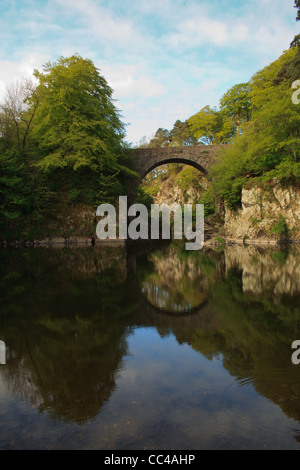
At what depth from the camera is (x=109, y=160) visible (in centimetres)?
2650

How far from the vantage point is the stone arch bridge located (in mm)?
32688

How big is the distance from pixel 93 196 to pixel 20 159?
240 inches

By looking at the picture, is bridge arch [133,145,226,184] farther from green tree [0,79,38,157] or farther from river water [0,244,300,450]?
river water [0,244,300,450]

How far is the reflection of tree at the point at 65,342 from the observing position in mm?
3232

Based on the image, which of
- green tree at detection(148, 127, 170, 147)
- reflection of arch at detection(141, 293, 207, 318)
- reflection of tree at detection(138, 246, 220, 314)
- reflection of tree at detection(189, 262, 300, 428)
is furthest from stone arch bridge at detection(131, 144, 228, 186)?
green tree at detection(148, 127, 170, 147)

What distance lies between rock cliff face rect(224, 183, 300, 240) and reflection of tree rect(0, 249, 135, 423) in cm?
1627

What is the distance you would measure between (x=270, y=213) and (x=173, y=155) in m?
13.3

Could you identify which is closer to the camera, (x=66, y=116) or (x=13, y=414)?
(x=13, y=414)

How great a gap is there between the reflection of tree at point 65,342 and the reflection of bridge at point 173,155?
2509cm

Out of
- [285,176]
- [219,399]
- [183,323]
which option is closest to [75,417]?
[219,399]

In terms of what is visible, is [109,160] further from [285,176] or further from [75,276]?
[75,276]

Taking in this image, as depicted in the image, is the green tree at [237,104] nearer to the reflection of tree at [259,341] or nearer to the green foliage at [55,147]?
the green foliage at [55,147]

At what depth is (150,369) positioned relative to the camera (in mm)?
3904

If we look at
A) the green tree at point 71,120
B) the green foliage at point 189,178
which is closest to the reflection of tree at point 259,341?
the green tree at point 71,120
